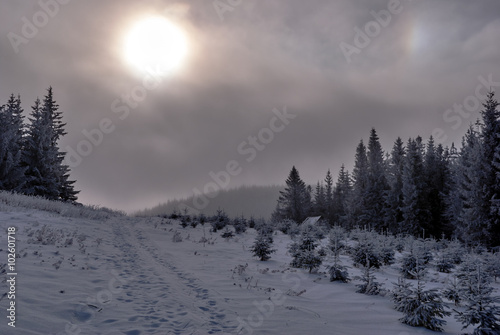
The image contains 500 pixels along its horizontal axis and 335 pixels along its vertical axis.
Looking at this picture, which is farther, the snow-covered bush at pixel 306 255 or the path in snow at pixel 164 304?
the snow-covered bush at pixel 306 255

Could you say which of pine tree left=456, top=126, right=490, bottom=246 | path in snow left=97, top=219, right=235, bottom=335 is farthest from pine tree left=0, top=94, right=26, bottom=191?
pine tree left=456, top=126, right=490, bottom=246

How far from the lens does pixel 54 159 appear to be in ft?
102

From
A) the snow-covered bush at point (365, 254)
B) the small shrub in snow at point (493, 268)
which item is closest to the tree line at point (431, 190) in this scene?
the small shrub in snow at point (493, 268)

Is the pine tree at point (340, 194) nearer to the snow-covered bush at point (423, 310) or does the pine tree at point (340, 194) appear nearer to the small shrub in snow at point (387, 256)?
the small shrub in snow at point (387, 256)

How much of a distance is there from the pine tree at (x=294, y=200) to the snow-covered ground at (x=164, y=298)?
49.8 meters

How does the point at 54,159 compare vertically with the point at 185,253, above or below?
above

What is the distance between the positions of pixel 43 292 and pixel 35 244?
390 centimetres

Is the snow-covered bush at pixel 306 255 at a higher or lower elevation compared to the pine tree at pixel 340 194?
lower

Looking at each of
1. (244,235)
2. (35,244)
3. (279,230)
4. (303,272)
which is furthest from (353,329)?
(279,230)

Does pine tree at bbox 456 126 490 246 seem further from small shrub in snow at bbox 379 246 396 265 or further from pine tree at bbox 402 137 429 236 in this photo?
small shrub in snow at bbox 379 246 396 265

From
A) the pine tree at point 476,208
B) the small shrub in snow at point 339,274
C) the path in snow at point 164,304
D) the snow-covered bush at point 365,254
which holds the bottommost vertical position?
the path in snow at point 164,304

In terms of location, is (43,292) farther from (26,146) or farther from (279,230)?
(26,146)

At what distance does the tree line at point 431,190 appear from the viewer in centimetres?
2458

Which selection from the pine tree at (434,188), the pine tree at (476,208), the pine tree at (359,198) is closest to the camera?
the pine tree at (476,208)
